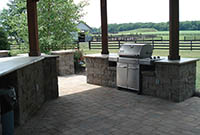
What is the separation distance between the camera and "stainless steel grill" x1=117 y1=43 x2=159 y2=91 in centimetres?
551

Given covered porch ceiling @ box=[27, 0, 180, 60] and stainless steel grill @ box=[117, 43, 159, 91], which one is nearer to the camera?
covered porch ceiling @ box=[27, 0, 180, 60]

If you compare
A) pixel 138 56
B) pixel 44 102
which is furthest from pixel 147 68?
pixel 44 102

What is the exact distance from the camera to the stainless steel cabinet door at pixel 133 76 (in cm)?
563

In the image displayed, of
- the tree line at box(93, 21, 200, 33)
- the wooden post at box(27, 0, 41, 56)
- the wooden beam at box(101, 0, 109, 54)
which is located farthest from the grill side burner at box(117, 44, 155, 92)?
the tree line at box(93, 21, 200, 33)

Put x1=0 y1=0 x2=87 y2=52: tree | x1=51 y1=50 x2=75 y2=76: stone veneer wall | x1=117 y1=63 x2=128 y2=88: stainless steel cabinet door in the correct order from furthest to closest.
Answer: x1=0 y1=0 x2=87 y2=52: tree
x1=51 y1=50 x2=75 y2=76: stone veneer wall
x1=117 y1=63 x2=128 y2=88: stainless steel cabinet door

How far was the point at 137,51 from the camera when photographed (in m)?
5.56

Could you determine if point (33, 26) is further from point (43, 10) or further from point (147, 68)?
point (43, 10)

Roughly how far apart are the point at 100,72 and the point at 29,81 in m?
2.71

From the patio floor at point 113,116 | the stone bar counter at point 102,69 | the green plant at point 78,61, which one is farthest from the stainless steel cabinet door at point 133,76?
the green plant at point 78,61

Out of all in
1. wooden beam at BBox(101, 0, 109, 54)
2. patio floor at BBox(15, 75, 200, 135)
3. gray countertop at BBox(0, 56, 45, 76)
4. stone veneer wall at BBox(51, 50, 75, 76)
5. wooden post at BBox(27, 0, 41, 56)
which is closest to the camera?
gray countertop at BBox(0, 56, 45, 76)

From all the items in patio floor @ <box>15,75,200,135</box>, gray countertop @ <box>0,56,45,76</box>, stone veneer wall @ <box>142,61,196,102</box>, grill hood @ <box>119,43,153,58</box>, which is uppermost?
grill hood @ <box>119,43,153,58</box>

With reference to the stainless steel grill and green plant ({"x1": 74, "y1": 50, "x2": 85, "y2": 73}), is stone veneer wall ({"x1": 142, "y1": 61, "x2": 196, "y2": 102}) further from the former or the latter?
green plant ({"x1": 74, "y1": 50, "x2": 85, "y2": 73})

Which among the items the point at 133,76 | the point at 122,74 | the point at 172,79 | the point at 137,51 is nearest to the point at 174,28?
the point at 137,51

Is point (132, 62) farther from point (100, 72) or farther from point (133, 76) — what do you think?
point (100, 72)
